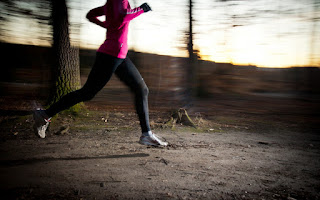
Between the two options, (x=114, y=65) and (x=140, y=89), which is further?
(x=140, y=89)

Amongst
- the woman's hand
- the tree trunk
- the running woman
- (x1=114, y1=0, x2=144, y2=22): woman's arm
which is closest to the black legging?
the running woman

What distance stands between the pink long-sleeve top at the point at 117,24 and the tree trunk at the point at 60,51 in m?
A: 2.98

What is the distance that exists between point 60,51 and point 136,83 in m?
3.14

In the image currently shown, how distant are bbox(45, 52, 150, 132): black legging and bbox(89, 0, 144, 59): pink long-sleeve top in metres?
0.08

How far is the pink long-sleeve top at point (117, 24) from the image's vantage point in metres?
2.16

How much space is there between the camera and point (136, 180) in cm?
196

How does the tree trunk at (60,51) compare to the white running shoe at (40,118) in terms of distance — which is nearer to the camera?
the white running shoe at (40,118)

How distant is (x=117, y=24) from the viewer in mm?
2209

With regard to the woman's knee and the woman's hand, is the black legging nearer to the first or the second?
the woman's knee

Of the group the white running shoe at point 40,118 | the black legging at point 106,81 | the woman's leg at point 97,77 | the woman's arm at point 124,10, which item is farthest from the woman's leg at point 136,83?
the white running shoe at point 40,118

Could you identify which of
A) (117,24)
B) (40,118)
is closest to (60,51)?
(40,118)

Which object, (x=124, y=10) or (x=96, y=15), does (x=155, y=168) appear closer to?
(x=124, y=10)

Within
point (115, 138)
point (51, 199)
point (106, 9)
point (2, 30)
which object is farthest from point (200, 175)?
point (2, 30)

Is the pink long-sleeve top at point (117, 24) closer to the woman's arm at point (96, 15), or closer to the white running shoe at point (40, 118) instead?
the woman's arm at point (96, 15)
